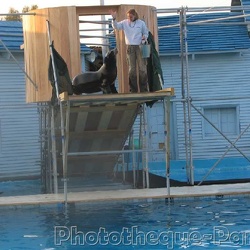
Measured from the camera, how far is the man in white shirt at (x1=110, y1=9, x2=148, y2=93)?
1628 centimetres

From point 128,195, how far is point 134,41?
318cm

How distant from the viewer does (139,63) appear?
16.8m

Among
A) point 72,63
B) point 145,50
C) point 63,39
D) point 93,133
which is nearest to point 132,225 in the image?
point 145,50

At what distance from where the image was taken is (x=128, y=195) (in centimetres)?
1620

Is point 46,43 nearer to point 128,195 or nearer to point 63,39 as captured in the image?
point 63,39

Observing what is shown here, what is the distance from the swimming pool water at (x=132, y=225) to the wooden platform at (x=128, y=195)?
0.37 ft

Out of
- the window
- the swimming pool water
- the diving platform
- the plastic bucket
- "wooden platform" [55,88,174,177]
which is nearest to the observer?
the swimming pool water

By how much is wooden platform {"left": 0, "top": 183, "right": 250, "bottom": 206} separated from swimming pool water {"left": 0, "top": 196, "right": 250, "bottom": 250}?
4.4 inches

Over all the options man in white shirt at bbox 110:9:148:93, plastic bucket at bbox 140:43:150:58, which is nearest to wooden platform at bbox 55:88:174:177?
man in white shirt at bbox 110:9:148:93

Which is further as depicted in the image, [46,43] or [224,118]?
[224,118]

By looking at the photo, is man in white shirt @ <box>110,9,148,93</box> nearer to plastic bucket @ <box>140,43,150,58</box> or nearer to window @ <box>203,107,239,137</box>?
plastic bucket @ <box>140,43,150,58</box>

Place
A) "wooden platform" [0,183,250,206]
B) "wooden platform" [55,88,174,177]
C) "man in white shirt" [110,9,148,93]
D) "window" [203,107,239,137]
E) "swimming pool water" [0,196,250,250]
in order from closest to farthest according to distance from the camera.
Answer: "swimming pool water" [0,196,250,250], "wooden platform" [0,183,250,206], "man in white shirt" [110,9,148,93], "wooden platform" [55,88,174,177], "window" [203,107,239,137]

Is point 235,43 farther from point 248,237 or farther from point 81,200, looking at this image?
point 248,237

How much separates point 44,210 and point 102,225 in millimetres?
2255
